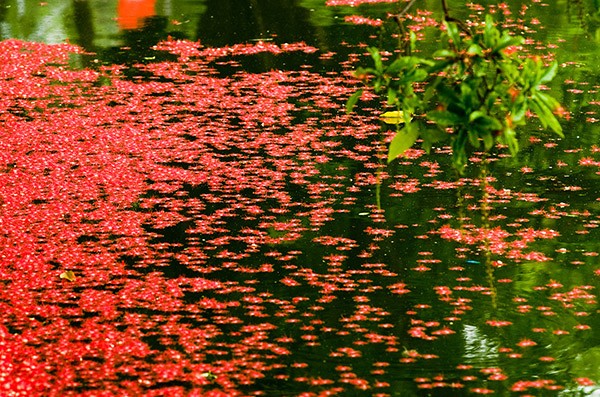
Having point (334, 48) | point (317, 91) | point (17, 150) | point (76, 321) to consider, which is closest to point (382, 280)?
point (76, 321)

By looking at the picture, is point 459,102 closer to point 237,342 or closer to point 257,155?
point 237,342

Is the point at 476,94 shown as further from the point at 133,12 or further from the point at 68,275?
the point at 133,12

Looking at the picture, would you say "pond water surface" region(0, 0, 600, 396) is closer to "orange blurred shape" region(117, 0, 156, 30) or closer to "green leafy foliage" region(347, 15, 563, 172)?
"green leafy foliage" region(347, 15, 563, 172)

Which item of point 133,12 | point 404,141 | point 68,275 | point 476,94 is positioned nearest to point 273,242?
point 68,275

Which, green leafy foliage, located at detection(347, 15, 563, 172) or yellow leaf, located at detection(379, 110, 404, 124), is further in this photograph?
yellow leaf, located at detection(379, 110, 404, 124)

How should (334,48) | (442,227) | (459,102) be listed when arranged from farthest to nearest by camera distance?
(334,48), (442,227), (459,102)

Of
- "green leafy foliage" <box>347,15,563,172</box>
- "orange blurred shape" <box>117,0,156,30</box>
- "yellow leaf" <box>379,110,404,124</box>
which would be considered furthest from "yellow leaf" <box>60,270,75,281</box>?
"orange blurred shape" <box>117,0,156,30</box>

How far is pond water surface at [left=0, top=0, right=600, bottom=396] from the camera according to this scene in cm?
595

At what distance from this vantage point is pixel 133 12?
17.1 m

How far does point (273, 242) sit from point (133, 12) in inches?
396

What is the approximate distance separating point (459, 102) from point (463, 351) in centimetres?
260

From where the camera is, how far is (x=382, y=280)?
7.09 meters

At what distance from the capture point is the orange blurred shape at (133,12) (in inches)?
634

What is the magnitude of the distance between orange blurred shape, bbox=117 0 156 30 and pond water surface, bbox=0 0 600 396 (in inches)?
101
